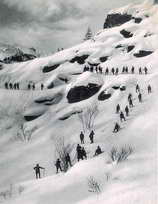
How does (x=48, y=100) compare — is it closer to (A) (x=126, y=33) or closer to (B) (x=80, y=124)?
(B) (x=80, y=124)

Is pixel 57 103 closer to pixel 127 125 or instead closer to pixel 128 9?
pixel 127 125

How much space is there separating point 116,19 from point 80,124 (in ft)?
322

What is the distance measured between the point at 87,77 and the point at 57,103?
7.44 meters

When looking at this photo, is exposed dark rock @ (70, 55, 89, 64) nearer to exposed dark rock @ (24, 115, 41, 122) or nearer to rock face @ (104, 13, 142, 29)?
exposed dark rock @ (24, 115, 41, 122)

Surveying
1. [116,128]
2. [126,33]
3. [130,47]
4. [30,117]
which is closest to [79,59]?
[130,47]

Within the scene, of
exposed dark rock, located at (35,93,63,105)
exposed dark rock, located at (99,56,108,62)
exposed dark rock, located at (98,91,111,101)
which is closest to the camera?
exposed dark rock, located at (98,91,111,101)

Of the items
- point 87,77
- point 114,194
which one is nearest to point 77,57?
point 87,77

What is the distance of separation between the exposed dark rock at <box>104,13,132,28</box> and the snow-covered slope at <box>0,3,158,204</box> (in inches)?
447

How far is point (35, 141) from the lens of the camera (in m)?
61.5

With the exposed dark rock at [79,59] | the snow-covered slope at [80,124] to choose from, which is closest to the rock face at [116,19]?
the snow-covered slope at [80,124]

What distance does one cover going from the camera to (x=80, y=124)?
63438 millimetres

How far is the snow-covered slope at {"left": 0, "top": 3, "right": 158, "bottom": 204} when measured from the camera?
2392cm

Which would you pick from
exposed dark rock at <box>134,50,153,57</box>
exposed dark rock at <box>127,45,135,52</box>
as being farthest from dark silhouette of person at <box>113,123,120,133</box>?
exposed dark rock at <box>127,45,135,52</box>

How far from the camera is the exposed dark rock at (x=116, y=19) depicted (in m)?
148
